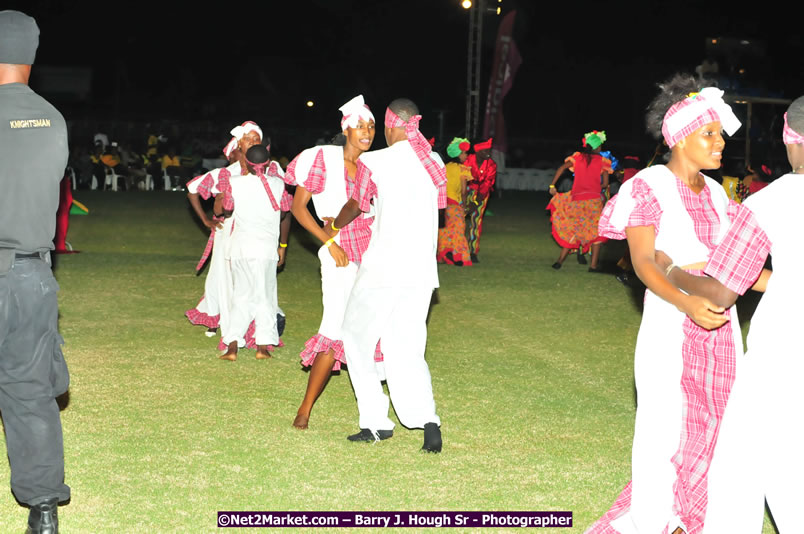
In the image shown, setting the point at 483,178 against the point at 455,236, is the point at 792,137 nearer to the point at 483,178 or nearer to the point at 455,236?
the point at 455,236

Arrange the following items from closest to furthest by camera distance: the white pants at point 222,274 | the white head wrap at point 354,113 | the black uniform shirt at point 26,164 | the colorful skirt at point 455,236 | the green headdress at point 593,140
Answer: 1. the black uniform shirt at point 26,164
2. the white head wrap at point 354,113
3. the white pants at point 222,274
4. the green headdress at point 593,140
5. the colorful skirt at point 455,236

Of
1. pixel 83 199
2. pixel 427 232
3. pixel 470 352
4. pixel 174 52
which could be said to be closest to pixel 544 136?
pixel 174 52

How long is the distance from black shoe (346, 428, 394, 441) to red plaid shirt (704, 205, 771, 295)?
307cm

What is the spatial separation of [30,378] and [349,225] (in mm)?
2404

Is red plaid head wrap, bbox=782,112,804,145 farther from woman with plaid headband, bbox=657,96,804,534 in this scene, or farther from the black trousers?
the black trousers

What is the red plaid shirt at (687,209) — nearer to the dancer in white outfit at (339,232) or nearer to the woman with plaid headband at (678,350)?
the woman with plaid headband at (678,350)

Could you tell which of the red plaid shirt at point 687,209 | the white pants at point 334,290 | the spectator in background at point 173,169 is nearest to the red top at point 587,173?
the white pants at point 334,290

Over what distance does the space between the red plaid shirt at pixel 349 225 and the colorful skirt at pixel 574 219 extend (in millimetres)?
9742

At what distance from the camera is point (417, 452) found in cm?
603

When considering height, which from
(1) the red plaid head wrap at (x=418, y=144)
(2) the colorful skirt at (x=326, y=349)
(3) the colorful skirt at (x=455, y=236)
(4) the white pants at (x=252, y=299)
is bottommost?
(3) the colorful skirt at (x=455, y=236)

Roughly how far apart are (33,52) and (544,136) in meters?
50.9

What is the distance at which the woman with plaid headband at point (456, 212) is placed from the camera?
16219mm

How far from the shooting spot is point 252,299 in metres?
8.73

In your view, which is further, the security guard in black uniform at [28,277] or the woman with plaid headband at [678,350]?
the security guard in black uniform at [28,277]
